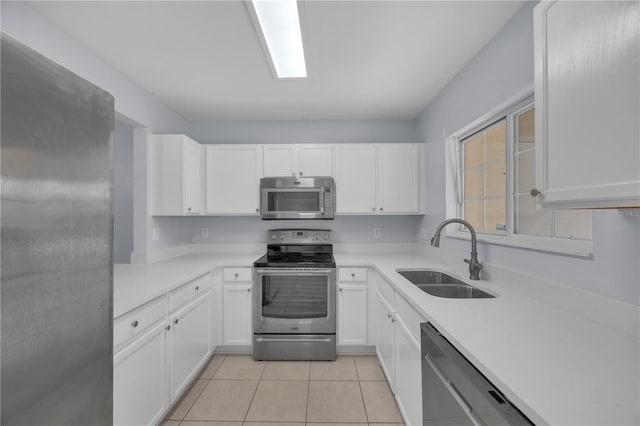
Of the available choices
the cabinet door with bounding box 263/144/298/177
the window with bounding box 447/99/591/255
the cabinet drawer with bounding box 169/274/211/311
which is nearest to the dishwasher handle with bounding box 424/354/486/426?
the window with bounding box 447/99/591/255

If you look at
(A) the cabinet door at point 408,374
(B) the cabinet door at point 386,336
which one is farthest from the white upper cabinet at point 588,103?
(B) the cabinet door at point 386,336

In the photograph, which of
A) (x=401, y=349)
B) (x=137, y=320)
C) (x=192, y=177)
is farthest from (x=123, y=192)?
(x=401, y=349)

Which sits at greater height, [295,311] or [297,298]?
[297,298]

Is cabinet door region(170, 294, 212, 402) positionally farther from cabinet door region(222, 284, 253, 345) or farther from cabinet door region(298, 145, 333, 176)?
cabinet door region(298, 145, 333, 176)

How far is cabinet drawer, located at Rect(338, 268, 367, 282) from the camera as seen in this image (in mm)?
2561

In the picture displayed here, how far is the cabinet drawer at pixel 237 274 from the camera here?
102 inches

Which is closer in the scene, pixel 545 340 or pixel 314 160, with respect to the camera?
pixel 545 340

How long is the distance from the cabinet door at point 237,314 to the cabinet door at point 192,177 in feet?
2.87

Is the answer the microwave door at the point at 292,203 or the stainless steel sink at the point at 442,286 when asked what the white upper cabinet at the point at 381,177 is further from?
the stainless steel sink at the point at 442,286

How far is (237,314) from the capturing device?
8.43 ft

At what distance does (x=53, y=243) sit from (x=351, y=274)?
2.23m

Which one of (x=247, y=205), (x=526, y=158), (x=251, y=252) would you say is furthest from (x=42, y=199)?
(x=251, y=252)

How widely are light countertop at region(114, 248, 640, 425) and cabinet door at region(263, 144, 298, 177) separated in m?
1.56

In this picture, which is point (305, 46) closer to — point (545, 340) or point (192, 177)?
point (192, 177)
